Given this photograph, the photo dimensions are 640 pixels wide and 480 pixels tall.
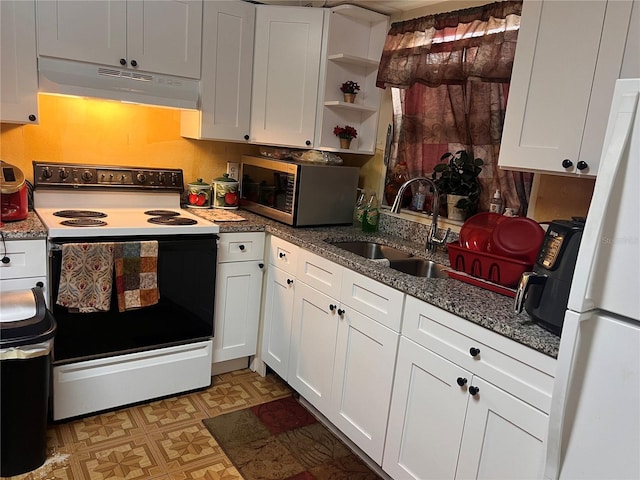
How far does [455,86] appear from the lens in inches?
96.7

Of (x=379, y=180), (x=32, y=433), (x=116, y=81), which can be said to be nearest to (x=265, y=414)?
(x=32, y=433)

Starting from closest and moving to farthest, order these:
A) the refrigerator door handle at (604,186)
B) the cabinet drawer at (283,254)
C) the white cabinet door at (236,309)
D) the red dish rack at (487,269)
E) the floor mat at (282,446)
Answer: the refrigerator door handle at (604,186), the red dish rack at (487,269), the floor mat at (282,446), the cabinet drawer at (283,254), the white cabinet door at (236,309)

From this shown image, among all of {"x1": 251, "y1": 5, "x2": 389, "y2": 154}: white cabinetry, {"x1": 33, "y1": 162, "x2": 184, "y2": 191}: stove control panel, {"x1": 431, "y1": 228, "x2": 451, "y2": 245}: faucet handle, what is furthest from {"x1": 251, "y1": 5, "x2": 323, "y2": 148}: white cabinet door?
{"x1": 431, "y1": 228, "x2": 451, "y2": 245}: faucet handle

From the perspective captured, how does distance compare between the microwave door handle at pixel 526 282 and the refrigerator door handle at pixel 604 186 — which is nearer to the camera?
the refrigerator door handle at pixel 604 186

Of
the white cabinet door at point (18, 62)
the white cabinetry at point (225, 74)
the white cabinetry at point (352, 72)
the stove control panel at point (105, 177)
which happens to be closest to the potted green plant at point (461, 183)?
the white cabinetry at point (352, 72)

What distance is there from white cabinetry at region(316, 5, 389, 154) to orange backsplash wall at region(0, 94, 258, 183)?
708mm

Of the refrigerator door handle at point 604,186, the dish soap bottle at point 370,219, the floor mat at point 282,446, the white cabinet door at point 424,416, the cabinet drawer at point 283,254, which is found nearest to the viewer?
the refrigerator door handle at point 604,186

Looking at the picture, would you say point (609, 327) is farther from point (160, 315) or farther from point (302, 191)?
point (160, 315)

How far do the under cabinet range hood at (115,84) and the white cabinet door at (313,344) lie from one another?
1.18 m

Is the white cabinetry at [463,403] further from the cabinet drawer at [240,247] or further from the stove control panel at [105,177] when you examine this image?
the stove control panel at [105,177]

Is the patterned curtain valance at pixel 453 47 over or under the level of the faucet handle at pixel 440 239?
over

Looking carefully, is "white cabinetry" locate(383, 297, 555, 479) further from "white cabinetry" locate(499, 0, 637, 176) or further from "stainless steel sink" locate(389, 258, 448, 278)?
"white cabinetry" locate(499, 0, 637, 176)

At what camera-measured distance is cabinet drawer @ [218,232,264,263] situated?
2.55 meters

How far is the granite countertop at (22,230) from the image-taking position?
198cm
